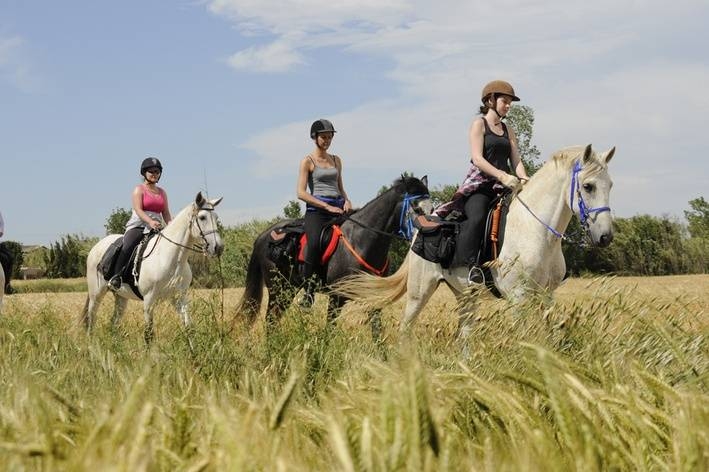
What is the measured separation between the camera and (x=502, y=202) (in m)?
7.98

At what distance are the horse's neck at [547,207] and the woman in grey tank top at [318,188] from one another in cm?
275

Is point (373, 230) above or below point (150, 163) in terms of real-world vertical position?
below

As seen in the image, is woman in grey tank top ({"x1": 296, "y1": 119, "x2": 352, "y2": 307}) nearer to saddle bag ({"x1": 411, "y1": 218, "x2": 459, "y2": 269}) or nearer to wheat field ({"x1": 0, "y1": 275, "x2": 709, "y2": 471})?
saddle bag ({"x1": 411, "y1": 218, "x2": 459, "y2": 269})

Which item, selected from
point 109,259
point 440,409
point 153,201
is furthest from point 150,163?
point 440,409

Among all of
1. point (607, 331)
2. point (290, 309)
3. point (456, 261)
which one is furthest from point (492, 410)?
point (456, 261)

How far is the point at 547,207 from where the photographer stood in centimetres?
755

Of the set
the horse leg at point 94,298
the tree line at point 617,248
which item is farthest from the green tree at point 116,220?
the horse leg at point 94,298

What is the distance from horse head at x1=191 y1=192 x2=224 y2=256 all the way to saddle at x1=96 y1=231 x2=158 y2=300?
0.93m

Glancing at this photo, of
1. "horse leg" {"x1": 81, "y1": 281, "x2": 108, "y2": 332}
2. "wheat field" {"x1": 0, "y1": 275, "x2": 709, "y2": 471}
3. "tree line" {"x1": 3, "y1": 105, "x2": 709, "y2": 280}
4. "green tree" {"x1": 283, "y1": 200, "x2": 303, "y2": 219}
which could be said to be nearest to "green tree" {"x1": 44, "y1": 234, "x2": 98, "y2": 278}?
"tree line" {"x1": 3, "y1": 105, "x2": 709, "y2": 280}

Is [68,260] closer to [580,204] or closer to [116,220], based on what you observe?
[116,220]

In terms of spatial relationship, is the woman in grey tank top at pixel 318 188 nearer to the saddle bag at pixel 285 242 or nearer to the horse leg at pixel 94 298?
the saddle bag at pixel 285 242

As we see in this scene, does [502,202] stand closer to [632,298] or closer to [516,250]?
[516,250]

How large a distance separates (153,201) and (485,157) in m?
5.26

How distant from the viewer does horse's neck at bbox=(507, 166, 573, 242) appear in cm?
752
